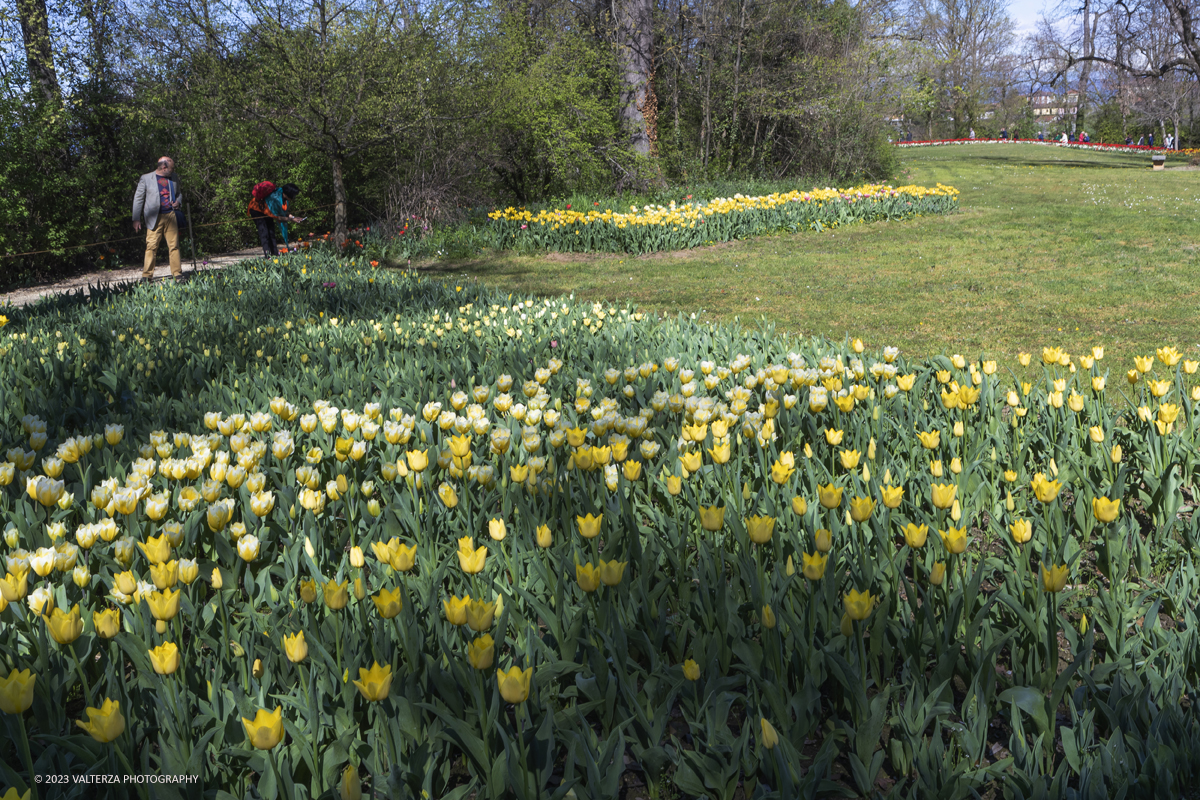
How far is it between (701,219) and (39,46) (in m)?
12.4

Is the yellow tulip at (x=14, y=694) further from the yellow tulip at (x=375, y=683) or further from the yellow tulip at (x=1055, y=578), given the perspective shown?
the yellow tulip at (x=1055, y=578)

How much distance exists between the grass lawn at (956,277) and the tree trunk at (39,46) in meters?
8.36

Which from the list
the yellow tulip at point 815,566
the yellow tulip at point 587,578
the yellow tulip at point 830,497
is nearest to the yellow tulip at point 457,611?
the yellow tulip at point 587,578

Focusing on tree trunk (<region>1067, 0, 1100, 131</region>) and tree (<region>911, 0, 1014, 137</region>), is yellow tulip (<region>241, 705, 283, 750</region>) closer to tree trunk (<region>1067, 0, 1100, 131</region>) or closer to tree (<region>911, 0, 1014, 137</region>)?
tree trunk (<region>1067, 0, 1100, 131</region>)

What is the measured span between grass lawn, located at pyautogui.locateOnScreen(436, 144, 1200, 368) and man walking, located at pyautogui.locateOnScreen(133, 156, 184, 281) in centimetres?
369

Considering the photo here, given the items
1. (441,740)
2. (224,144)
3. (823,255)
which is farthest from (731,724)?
(224,144)

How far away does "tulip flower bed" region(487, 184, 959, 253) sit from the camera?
40.2ft

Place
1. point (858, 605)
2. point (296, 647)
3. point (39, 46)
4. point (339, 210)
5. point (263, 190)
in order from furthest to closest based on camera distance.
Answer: point (39, 46)
point (263, 190)
point (339, 210)
point (858, 605)
point (296, 647)

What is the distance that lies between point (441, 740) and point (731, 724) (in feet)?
2.36

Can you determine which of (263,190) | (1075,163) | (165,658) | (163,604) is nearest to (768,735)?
(165,658)

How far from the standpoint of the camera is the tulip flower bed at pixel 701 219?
→ 1227 cm

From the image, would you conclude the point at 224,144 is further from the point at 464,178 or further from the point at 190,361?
the point at 190,361

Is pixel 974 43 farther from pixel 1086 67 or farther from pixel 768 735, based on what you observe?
pixel 768 735

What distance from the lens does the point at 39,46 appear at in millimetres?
14141
